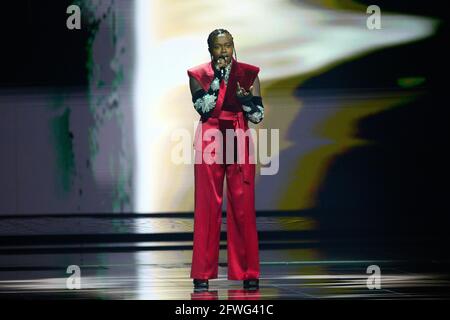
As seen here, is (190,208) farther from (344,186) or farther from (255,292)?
(255,292)

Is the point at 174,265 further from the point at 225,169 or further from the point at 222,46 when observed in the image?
the point at 222,46

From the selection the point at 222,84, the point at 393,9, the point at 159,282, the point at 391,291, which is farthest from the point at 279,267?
the point at 393,9

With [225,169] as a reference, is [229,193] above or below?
below

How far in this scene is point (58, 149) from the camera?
1540 centimetres

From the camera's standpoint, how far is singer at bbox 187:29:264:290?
27.5ft

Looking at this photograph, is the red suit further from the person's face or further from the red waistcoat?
the person's face

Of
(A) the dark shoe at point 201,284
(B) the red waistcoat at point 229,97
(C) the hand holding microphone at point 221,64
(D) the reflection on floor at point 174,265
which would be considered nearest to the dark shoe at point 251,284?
(D) the reflection on floor at point 174,265

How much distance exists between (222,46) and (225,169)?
2.94 ft

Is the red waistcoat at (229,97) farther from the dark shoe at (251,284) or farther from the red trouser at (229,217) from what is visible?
the dark shoe at (251,284)

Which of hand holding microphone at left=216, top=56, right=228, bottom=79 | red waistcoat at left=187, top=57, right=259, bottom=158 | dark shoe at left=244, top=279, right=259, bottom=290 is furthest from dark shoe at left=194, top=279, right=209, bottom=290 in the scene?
hand holding microphone at left=216, top=56, right=228, bottom=79

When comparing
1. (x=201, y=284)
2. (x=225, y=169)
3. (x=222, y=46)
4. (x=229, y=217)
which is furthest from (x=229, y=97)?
(x=201, y=284)

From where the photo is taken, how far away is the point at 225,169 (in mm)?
8531

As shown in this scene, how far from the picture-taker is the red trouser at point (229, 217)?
332 inches

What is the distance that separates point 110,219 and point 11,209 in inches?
77.4
